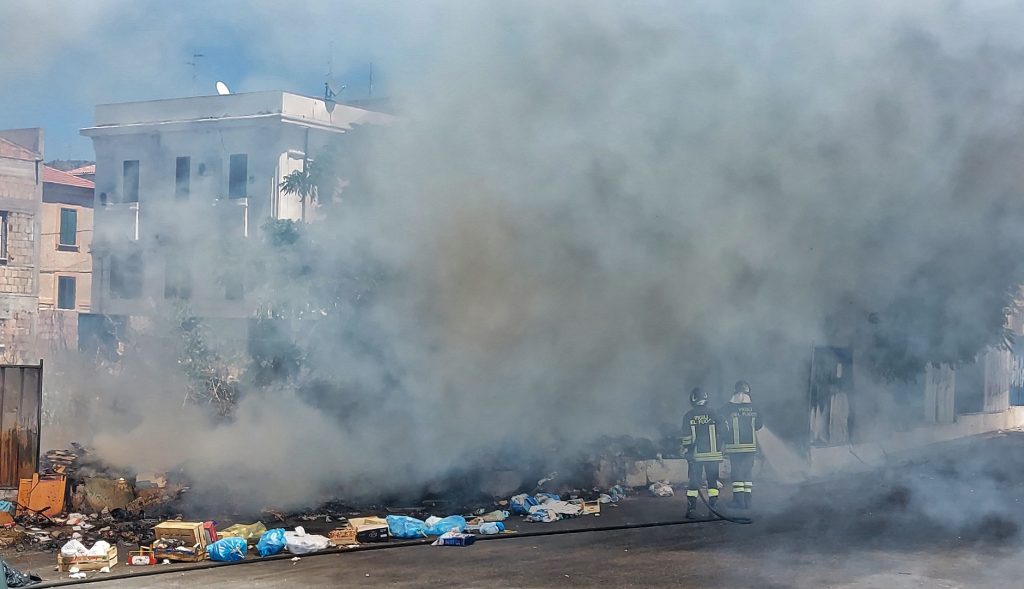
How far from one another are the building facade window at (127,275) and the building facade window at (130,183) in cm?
74

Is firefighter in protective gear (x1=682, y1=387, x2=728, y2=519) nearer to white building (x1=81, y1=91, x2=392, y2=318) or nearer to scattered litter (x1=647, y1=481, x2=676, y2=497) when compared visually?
scattered litter (x1=647, y1=481, x2=676, y2=497)

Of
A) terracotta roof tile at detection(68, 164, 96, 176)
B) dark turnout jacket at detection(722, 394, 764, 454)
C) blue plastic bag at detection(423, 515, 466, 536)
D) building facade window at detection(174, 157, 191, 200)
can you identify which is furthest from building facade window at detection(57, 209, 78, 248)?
dark turnout jacket at detection(722, 394, 764, 454)

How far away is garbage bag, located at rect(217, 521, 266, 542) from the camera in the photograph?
29.1 feet

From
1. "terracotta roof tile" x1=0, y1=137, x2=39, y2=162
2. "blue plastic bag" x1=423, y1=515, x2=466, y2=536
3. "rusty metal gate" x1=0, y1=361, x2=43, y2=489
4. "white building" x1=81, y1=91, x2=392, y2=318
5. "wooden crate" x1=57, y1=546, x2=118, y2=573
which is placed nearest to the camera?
"wooden crate" x1=57, y1=546, x2=118, y2=573

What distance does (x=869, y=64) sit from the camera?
29.6 ft

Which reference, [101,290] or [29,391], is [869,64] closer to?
[29,391]

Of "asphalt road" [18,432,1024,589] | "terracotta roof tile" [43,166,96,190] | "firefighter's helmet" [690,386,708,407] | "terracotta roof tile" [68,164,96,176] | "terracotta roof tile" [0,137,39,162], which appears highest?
"terracotta roof tile" [68,164,96,176]

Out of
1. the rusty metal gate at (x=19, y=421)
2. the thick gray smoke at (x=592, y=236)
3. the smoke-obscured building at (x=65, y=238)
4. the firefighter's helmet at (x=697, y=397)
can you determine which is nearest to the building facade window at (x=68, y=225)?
the smoke-obscured building at (x=65, y=238)

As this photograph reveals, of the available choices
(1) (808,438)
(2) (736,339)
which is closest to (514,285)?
(2) (736,339)

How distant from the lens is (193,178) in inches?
551

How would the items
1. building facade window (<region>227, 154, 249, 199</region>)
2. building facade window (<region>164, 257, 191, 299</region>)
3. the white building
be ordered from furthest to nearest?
building facade window (<region>227, 154, 249, 199</region>) < building facade window (<region>164, 257, 191, 299</region>) < the white building

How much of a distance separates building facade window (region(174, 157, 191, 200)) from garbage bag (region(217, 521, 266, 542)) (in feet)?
19.8

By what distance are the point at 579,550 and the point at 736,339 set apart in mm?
4045

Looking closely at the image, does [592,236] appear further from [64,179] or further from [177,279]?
[64,179]
